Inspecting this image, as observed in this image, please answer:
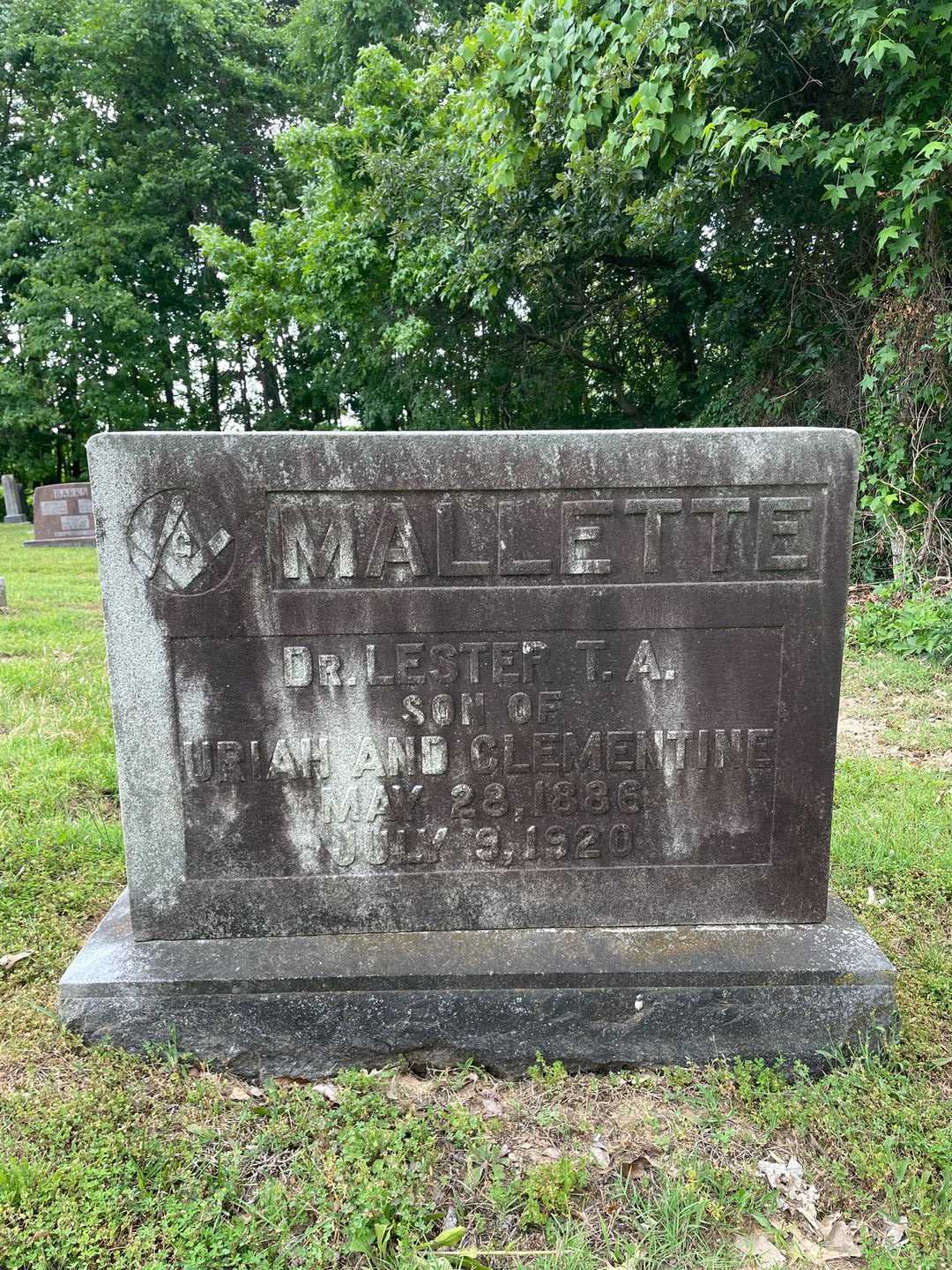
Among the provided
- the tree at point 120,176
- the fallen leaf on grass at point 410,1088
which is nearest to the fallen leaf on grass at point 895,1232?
the fallen leaf on grass at point 410,1088

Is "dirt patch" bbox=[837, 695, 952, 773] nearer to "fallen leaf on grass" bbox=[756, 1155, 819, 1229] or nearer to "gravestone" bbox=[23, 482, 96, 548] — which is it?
"fallen leaf on grass" bbox=[756, 1155, 819, 1229]

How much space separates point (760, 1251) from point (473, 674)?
1.46m

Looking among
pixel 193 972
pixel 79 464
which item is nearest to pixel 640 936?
pixel 193 972

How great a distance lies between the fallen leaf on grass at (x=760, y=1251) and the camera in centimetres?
172

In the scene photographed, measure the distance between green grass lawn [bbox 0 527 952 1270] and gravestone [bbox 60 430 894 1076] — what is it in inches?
5.0

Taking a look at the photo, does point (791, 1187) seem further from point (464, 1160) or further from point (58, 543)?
point (58, 543)

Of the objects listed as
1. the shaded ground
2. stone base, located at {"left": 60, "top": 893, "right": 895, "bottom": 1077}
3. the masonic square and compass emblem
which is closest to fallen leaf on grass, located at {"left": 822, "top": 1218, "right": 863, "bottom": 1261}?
stone base, located at {"left": 60, "top": 893, "right": 895, "bottom": 1077}

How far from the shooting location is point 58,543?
1645 centimetres

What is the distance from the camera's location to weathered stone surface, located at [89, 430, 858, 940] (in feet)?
7.24

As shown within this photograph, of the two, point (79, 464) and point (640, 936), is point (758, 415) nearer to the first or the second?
point (640, 936)

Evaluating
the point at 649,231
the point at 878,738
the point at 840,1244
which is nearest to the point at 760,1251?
the point at 840,1244

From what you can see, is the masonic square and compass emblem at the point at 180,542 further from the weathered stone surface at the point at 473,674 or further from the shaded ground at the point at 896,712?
the shaded ground at the point at 896,712

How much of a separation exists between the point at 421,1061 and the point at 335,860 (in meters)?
0.60

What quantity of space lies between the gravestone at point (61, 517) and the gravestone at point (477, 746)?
15752mm
